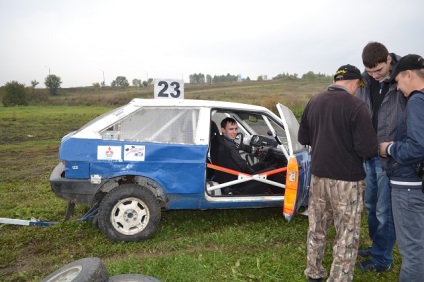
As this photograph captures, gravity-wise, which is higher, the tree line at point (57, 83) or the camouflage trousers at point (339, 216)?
the tree line at point (57, 83)

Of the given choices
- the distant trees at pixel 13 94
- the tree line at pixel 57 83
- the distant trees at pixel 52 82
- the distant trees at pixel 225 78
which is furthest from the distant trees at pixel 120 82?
the distant trees at pixel 13 94

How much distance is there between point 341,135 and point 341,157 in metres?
0.19

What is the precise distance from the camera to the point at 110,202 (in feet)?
13.8

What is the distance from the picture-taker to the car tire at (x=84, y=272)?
9.23 ft

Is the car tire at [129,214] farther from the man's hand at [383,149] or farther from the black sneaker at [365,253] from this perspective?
the man's hand at [383,149]

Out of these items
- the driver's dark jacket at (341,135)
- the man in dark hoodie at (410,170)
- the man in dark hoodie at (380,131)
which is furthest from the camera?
the man in dark hoodie at (380,131)

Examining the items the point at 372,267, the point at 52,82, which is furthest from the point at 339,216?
the point at 52,82

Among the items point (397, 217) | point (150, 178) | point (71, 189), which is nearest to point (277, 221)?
point (150, 178)

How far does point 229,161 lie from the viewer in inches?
188

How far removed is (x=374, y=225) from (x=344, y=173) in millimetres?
1244

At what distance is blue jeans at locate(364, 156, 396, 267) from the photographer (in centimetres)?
346

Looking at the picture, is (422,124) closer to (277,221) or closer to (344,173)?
(344,173)

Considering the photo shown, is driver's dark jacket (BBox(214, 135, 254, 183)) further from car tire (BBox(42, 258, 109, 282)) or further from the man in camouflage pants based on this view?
car tire (BBox(42, 258, 109, 282))

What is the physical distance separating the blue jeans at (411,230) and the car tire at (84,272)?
2.47 meters
